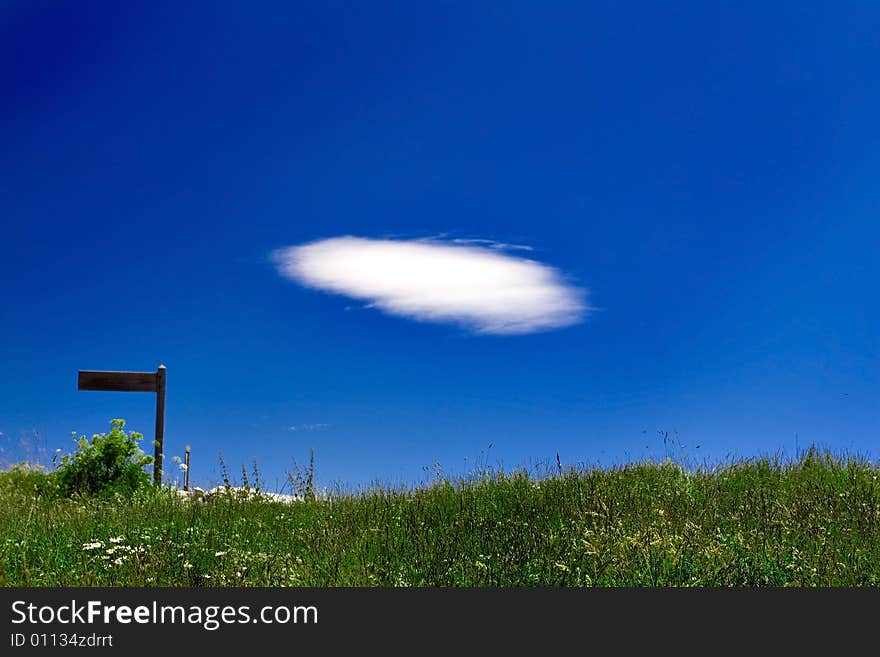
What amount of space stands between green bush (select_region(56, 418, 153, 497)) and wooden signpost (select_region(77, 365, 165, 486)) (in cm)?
139

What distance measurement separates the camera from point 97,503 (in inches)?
496

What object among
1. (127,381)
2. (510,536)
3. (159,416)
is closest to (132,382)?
(127,381)

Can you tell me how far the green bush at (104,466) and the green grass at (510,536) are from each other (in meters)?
3.61

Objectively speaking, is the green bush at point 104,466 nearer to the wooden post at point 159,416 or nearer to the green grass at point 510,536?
the wooden post at point 159,416

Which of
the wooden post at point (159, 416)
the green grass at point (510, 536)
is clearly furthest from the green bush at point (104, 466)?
the green grass at point (510, 536)

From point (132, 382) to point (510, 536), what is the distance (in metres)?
11.5

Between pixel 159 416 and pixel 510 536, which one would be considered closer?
pixel 510 536

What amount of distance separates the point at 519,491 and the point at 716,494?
7.36 feet

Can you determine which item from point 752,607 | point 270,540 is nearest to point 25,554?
point 270,540

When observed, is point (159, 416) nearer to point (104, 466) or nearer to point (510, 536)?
point (104, 466)

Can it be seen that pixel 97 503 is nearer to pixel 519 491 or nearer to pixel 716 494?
pixel 519 491

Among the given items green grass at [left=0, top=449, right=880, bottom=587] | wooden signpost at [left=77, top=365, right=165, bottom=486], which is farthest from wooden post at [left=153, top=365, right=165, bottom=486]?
green grass at [left=0, top=449, right=880, bottom=587]

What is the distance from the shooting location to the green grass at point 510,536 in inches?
245

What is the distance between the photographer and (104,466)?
48.0 ft
